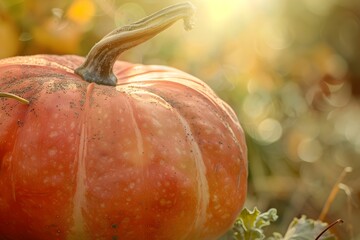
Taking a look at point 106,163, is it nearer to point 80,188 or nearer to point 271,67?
→ point 80,188

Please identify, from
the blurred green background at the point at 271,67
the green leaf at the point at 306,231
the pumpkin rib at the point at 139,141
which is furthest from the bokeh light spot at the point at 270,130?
the pumpkin rib at the point at 139,141

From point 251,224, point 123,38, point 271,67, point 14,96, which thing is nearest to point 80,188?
point 14,96

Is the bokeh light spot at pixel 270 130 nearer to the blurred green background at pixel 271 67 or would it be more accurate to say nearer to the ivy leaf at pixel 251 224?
the blurred green background at pixel 271 67

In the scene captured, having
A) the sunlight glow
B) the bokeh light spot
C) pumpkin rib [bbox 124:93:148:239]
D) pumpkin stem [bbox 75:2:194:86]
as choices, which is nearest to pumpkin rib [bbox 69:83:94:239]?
pumpkin rib [bbox 124:93:148:239]

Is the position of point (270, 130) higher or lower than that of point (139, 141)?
lower

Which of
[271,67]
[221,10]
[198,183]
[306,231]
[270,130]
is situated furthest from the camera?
[271,67]

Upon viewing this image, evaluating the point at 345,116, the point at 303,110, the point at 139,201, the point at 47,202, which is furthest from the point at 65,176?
the point at 345,116
